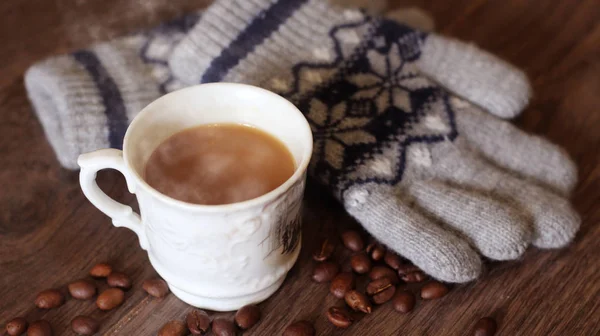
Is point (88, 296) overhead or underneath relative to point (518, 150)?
Result: underneath

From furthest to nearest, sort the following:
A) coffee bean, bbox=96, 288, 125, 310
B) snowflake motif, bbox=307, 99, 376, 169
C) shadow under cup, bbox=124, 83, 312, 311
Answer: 1. snowflake motif, bbox=307, 99, 376, 169
2. coffee bean, bbox=96, 288, 125, 310
3. shadow under cup, bbox=124, 83, 312, 311

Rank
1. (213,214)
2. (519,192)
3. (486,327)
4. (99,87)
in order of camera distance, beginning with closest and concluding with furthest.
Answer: (213,214)
(486,327)
(519,192)
(99,87)

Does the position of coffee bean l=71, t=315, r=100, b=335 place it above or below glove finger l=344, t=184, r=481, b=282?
below

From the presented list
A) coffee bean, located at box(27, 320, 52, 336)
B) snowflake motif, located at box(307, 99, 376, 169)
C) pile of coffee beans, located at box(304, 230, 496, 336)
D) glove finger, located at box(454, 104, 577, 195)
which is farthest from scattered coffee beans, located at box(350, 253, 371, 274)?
coffee bean, located at box(27, 320, 52, 336)

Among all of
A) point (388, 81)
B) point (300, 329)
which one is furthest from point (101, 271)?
point (388, 81)

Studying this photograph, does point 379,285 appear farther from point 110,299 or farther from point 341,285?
point 110,299

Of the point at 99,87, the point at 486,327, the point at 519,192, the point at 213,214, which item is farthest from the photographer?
the point at 99,87

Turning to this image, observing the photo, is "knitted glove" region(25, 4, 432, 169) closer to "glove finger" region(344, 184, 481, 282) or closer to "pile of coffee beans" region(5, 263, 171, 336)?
"pile of coffee beans" region(5, 263, 171, 336)

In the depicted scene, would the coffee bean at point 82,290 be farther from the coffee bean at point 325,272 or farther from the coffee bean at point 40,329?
the coffee bean at point 325,272
